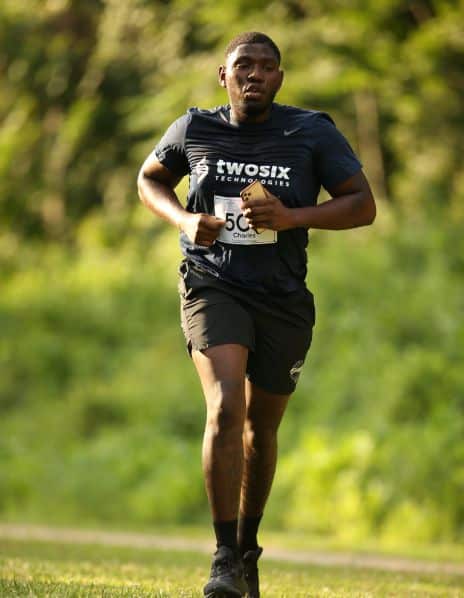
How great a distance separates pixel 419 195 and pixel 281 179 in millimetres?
16700

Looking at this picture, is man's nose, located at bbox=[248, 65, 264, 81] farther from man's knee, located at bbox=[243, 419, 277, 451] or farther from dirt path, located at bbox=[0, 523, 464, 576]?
dirt path, located at bbox=[0, 523, 464, 576]

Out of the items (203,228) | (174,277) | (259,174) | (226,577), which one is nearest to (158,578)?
(226,577)

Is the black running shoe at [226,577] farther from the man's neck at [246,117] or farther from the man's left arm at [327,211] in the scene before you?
the man's neck at [246,117]

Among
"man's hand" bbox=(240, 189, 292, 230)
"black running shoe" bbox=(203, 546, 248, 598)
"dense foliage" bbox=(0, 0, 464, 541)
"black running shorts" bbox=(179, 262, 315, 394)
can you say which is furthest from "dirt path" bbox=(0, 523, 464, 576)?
"man's hand" bbox=(240, 189, 292, 230)

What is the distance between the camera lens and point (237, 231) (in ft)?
18.7

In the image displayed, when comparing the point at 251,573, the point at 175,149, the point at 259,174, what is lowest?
the point at 251,573

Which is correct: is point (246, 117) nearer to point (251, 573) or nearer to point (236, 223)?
point (236, 223)

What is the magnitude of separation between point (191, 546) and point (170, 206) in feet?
23.4

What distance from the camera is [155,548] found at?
38.4ft

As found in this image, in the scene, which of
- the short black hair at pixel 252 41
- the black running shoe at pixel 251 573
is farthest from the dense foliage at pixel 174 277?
the short black hair at pixel 252 41

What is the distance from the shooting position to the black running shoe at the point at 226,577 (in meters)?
5.33

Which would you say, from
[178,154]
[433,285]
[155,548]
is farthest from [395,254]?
[178,154]

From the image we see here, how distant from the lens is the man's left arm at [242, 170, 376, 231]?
5539 mm

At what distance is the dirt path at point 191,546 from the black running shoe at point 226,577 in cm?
Result: 413
